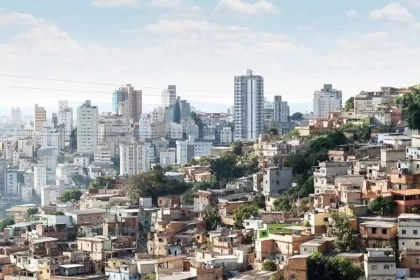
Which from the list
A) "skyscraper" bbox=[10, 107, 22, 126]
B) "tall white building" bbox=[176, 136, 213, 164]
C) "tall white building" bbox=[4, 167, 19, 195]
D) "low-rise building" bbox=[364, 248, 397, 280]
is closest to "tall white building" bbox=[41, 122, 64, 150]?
"tall white building" bbox=[4, 167, 19, 195]

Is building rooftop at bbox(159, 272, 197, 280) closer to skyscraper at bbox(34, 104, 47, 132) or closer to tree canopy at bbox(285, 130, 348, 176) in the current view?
tree canopy at bbox(285, 130, 348, 176)

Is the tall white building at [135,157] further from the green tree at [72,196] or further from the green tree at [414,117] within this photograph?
the green tree at [414,117]

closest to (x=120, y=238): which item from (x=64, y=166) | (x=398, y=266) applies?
(x=398, y=266)

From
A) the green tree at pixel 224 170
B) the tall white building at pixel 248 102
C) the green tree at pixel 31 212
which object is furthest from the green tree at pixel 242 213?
the tall white building at pixel 248 102

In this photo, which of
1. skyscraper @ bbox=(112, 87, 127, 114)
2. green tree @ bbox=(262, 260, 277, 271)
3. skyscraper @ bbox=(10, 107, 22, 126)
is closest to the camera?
green tree @ bbox=(262, 260, 277, 271)

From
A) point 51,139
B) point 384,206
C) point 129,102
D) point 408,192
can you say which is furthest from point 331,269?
point 129,102

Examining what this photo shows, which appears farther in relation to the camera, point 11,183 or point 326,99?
point 326,99

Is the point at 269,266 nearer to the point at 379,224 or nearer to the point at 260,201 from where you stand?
the point at 379,224
